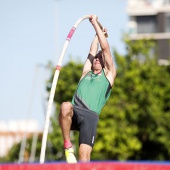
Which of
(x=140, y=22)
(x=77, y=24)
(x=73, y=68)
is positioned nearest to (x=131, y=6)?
(x=140, y=22)

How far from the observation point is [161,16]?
70750mm

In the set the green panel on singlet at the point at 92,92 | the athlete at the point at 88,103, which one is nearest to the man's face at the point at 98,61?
the athlete at the point at 88,103

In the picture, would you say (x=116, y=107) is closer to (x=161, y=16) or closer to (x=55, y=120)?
(x=55, y=120)

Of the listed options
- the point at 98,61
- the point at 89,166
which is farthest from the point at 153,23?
the point at 89,166

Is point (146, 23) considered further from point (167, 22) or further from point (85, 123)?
point (85, 123)

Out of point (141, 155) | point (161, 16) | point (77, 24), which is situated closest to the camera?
point (77, 24)

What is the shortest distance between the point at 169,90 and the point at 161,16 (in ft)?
78.6

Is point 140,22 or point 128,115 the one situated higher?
point 140,22

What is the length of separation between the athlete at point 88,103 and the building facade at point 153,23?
5575 centimetres

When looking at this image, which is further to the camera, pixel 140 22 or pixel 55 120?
pixel 140 22

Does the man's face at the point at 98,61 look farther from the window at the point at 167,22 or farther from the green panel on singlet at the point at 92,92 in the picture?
the window at the point at 167,22

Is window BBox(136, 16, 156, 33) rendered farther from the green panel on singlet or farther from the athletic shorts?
the athletic shorts

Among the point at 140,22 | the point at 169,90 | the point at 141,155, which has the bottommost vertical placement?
the point at 141,155

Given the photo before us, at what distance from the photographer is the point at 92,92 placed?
13.4m
